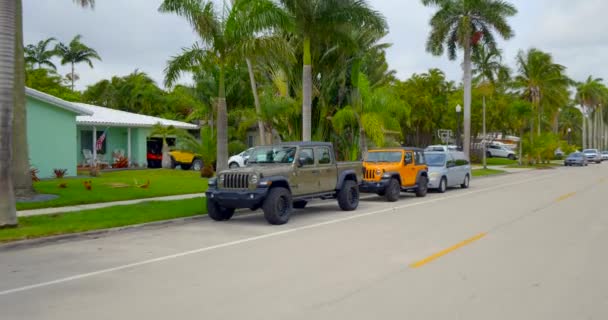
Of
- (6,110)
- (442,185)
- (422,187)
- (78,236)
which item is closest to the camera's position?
(78,236)

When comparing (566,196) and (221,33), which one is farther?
(566,196)

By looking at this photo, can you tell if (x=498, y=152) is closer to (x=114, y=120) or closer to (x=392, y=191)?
(x=114, y=120)

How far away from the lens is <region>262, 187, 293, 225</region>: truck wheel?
1296cm

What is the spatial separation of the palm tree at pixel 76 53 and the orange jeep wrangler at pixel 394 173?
42.5 m

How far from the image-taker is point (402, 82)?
5600 cm

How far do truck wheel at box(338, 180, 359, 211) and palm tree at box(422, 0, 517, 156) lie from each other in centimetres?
2281

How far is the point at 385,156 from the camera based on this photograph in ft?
65.5

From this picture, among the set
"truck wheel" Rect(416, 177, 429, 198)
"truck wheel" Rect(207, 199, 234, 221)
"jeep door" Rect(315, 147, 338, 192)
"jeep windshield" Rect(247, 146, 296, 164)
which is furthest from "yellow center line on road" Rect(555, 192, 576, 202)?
"truck wheel" Rect(207, 199, 234, 221)

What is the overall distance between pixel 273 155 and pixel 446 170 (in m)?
10.6

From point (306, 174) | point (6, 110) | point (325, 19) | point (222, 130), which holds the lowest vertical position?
point (306, 174)

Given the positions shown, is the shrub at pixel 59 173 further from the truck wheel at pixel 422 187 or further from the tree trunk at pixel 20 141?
the truck wheel at pixel 422 187

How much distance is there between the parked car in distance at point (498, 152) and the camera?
222 feet

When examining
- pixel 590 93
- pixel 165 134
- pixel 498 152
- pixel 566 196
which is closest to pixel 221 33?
pixel 566 196

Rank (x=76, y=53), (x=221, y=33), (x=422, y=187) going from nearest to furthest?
(x=221, y=33), (x=422, y=187), (x=76, y=53)
